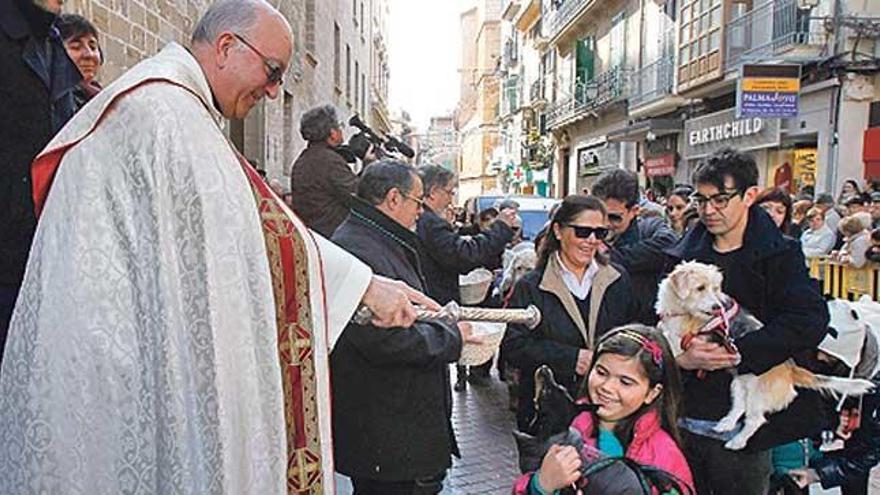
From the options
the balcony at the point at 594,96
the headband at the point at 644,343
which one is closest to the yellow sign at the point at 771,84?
the balcony at the point at 594,96

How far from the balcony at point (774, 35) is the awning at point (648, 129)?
4.30 meters

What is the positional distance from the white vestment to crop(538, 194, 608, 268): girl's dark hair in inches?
78.2

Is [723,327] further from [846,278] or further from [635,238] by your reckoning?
[846,278]

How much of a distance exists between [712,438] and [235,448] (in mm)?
2139

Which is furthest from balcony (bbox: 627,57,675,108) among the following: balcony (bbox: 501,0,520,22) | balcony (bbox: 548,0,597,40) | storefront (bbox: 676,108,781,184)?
balcony (bbox: 501,0,520,22)

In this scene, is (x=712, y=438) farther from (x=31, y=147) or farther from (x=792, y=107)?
Answer: (x=792, y=107)

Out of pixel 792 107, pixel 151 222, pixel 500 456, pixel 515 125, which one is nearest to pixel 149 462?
pixel 151 222

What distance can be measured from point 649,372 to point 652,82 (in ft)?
76.1

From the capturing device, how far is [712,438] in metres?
3.36

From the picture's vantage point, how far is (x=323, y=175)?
5.93 meters

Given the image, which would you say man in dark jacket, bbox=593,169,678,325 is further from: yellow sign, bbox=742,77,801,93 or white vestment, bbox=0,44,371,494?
yellow sign, bbox=742,77,801,93

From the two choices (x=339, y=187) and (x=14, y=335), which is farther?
(x=339, y=187)

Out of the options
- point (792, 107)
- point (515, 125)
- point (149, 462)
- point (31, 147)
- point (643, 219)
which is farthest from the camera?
point (515, 125)

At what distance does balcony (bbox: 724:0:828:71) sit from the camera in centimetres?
1577
